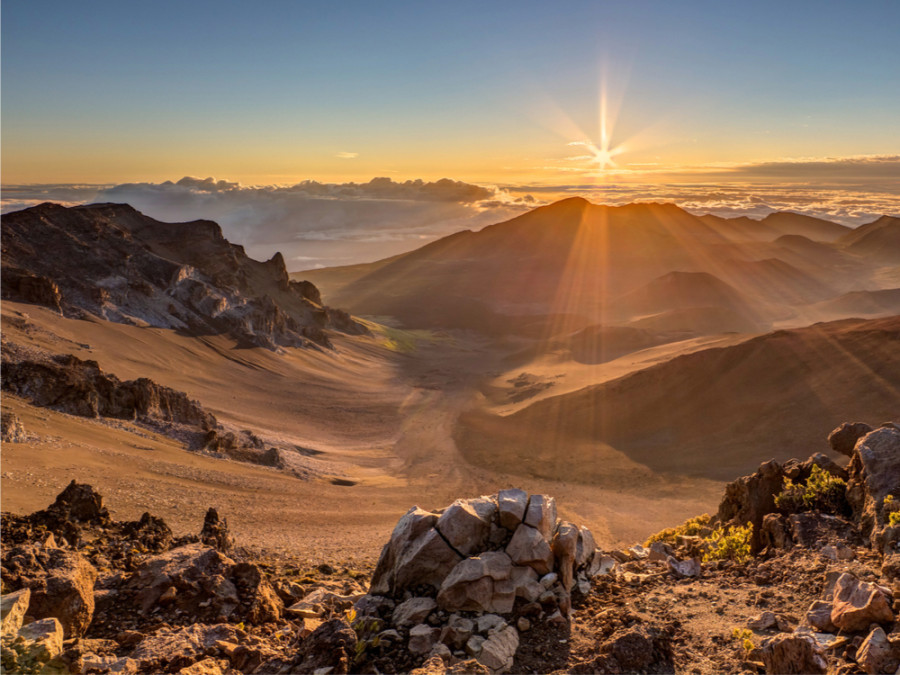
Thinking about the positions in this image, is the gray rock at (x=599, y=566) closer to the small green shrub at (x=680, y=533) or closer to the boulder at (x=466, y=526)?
the boulder at (x=466, y=526)

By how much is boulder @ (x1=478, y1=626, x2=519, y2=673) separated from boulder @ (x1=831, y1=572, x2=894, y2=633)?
11.0ft

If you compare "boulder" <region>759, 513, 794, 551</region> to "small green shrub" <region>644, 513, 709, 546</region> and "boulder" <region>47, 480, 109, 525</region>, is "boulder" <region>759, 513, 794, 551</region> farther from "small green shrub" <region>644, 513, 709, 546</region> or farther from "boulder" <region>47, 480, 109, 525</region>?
"boulder" <region>47, 480, 109, 525</region>

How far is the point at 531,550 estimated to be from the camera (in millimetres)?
7621

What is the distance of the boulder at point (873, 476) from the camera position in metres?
8.69

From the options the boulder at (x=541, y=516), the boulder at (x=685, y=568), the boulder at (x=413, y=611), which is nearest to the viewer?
the boulder at (x=413, y=611)

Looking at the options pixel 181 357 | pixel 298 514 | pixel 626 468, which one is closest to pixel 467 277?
pixel 181 357

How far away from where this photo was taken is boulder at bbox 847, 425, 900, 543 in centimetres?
869

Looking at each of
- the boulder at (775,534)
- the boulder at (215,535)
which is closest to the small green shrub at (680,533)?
the boulder at (775,534)

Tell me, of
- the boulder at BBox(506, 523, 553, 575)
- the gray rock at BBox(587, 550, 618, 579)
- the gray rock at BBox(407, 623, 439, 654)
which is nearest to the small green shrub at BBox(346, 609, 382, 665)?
the gray rock at BBox(407, 623, 439, 654)

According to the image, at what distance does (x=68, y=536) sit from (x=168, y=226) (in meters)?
59.2

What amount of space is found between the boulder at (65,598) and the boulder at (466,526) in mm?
4459

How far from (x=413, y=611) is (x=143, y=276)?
172 ft

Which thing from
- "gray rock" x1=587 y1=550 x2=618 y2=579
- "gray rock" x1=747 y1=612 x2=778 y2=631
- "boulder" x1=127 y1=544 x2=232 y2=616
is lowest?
"gray rock" x1=587 y1=550 x2=618 y2=579

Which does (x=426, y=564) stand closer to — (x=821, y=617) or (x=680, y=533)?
(x=821, y=617)
